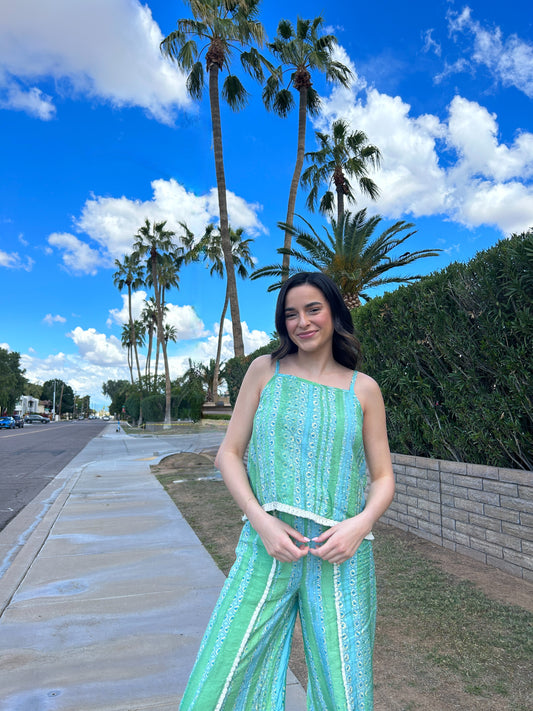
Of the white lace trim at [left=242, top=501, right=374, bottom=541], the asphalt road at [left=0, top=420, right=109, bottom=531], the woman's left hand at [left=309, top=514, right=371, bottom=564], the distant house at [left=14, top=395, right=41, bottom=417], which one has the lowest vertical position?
the asphalt road at [left=0, top=420, right=109, bottom=531]

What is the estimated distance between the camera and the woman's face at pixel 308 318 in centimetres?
170

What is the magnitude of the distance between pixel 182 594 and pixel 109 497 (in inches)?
216

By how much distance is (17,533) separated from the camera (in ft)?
22.8

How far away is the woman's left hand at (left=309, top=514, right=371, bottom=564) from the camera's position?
1.42m

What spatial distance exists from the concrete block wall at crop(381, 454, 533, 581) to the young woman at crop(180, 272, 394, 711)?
11.5ft

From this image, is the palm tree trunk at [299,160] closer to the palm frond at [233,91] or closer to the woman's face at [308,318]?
the palm frond at [233,91]

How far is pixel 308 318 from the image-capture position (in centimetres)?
171

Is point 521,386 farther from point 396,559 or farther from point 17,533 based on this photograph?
point 17,533

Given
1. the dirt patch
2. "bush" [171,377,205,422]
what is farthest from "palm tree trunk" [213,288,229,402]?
the dirt patch

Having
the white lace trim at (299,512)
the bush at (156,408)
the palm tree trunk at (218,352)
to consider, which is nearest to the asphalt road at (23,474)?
the white lace trim at (299,512)

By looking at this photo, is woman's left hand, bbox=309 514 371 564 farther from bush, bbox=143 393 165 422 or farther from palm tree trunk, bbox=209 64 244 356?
bush, bbox=143 393 165 422

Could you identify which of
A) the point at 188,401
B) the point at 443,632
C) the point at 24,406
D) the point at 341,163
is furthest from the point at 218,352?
the point at 24,406

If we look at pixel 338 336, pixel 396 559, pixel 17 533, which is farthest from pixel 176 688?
pixel 17 533

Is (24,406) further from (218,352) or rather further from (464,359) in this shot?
(464,359)
